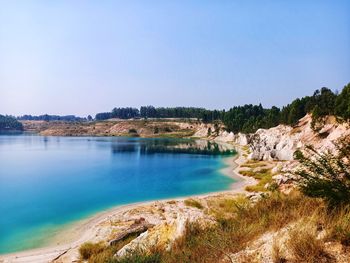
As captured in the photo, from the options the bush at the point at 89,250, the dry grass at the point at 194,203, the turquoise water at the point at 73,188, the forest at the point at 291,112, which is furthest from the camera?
the forest at the point at 291,112

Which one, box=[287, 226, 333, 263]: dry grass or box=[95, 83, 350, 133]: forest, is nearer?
box=[287, 226, 333, 263]: dry grass

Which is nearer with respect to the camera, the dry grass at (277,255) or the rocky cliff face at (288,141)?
the dry grass at (277,255)

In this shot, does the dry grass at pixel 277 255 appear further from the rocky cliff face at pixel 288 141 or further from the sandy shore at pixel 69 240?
the rocky cliff face at pixel 288 141

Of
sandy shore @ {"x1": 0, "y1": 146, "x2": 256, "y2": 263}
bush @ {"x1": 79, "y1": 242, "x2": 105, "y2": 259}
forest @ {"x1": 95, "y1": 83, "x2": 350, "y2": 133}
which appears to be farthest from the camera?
forest @ {"x1": 95, "y1": 83, "x2": 350, "y2": 133}

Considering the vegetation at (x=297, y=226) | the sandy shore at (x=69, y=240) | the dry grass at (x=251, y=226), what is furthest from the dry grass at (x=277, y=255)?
the sandy shore at (x=69, y=240)

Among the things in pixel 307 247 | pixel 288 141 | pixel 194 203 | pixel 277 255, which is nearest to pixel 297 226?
pixel 307 247

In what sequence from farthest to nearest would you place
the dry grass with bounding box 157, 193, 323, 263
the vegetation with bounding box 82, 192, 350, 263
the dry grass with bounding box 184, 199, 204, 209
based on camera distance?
the dry grass with bounding box 184, 199, 204, 209, the dry grass with bounding box 157, 193, 323, 263, the vegetation with bounding box 82, 192, 350, 263

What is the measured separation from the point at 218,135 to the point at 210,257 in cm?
14410

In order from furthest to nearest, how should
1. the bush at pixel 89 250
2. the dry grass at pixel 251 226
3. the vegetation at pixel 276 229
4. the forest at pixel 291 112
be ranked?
the forest at pixel 291 112
the bush at pixel 89 250
the dry grass at pixel 251 226
the vegetation at pixel 276 229

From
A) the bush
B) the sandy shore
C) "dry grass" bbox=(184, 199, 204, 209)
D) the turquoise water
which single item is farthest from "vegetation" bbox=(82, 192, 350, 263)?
"dry grass" bbox=(184, 199, 204, 209)

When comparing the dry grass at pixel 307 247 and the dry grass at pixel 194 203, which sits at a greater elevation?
the dry grass at pixel 307 247

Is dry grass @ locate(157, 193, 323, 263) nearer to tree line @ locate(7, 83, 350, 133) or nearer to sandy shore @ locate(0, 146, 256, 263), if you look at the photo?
tree line @ locate(7, 83, 350, 133)

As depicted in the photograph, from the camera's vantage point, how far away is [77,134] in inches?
7790

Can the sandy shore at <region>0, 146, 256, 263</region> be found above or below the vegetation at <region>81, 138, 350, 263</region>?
below
